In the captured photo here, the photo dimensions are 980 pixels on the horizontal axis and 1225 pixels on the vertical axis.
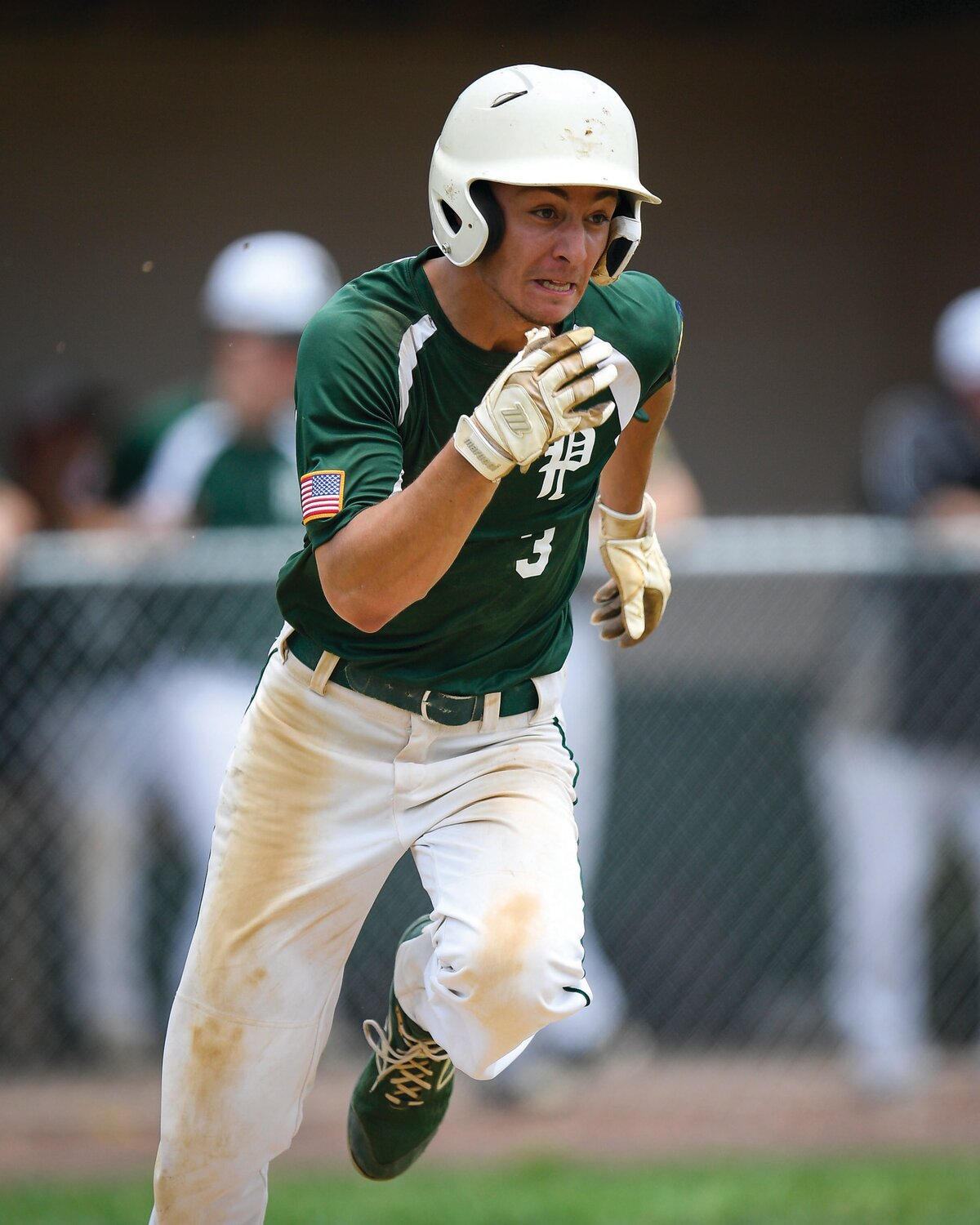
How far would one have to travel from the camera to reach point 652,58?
784 cm

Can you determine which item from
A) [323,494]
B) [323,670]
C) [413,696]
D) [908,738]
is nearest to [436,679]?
[413,696]

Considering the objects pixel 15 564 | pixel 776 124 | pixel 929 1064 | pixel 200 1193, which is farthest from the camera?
pixel 776 124

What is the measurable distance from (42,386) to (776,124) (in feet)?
12.0

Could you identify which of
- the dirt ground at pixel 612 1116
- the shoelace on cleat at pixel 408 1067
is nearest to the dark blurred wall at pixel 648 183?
the dirt ground at pixel 612 1116

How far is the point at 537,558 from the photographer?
3258 mm

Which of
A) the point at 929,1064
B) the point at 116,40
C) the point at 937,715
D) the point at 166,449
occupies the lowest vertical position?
the point at 929,1064

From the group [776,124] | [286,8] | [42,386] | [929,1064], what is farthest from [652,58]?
[929,1064]

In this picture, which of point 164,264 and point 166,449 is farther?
point 164,264

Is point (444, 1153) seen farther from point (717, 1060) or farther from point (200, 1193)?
point (200, 1193)

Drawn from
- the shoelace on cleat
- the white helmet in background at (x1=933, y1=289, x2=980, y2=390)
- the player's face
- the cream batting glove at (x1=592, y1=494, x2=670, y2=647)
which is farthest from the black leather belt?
the white helmet in background at (x1=933, y1=289, x2=980, y2=390)

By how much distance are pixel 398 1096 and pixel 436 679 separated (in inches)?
33.6

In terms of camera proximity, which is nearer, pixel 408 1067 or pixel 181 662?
pixel 408 1067

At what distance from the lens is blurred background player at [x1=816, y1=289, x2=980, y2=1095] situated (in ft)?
19.2

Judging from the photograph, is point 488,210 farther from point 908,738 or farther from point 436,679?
point 908,738
